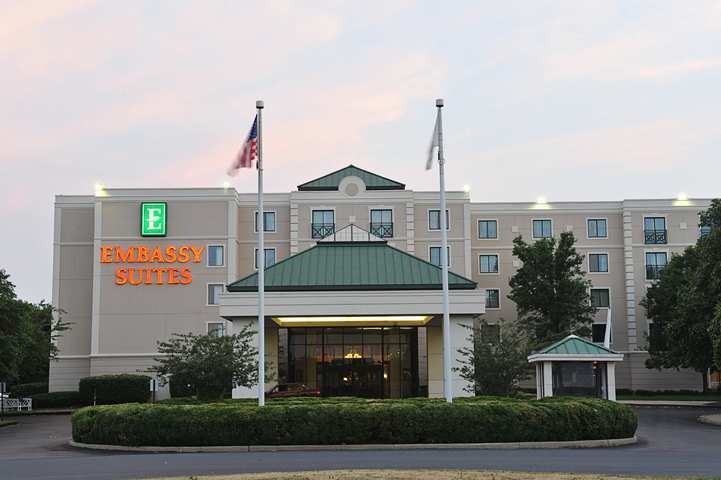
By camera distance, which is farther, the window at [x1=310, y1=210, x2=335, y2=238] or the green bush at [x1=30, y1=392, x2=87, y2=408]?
the window at [x1=310, y1=210, x2=335, y2=238]

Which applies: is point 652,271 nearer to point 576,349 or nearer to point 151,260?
point 576,349

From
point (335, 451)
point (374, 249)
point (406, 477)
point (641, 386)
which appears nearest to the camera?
point (406, 477)

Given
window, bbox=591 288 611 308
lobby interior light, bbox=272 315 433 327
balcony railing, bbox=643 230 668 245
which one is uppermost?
balcony railing, bbox=643 230 668 245

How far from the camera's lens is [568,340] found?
3609 cm

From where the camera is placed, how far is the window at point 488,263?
64.6 metres

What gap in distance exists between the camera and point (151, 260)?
5978 cm

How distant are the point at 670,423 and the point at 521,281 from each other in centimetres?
2284

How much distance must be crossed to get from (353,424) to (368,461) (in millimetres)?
4003

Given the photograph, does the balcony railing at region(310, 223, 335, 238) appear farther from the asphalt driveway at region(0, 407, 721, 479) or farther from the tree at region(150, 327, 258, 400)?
the asphalt driveway at region(0, 407, 721, 479)

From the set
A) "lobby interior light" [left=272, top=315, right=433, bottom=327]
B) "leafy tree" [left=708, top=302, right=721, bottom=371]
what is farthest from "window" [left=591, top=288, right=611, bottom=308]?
"leafy tree" [left=708, top=302, right=721, bottom=371]

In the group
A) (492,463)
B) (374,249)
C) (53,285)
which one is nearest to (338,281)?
(374,249)

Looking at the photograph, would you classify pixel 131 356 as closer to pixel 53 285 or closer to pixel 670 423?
pixel 53 285

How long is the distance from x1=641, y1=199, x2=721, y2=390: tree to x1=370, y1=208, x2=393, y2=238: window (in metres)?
17.4

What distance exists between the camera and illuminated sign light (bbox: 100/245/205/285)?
195 feet
